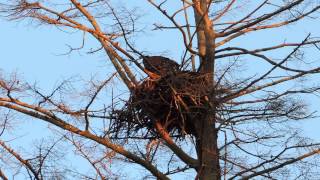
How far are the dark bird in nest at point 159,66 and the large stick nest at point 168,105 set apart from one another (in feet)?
0.19

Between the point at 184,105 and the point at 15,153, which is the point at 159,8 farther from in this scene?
the point at 15,153

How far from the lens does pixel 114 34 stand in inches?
307

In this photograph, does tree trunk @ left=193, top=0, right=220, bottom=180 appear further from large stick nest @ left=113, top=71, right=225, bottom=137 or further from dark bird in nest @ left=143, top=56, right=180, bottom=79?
dark bird in nest @ left=143, top=56, right=180, bottom=79

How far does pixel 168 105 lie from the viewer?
26.0 feet

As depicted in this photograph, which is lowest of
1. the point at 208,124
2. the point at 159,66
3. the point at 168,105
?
the point at 208,124

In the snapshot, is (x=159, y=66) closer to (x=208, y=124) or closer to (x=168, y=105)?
(x=168, y=105)

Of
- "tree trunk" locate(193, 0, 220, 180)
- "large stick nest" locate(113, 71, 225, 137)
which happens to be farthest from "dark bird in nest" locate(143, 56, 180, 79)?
"tree trunk" locate(193, 0, 220, 180)

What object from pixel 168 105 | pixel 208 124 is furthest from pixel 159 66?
pixel 208 124

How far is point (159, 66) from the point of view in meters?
7.84

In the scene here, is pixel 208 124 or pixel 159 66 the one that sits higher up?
pixel 159 66

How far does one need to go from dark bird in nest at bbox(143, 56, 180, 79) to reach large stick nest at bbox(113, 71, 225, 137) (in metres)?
0.06

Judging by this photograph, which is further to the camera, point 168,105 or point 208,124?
Answer: point 168,105

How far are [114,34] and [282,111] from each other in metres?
1.81

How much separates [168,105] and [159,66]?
16.1 inches
